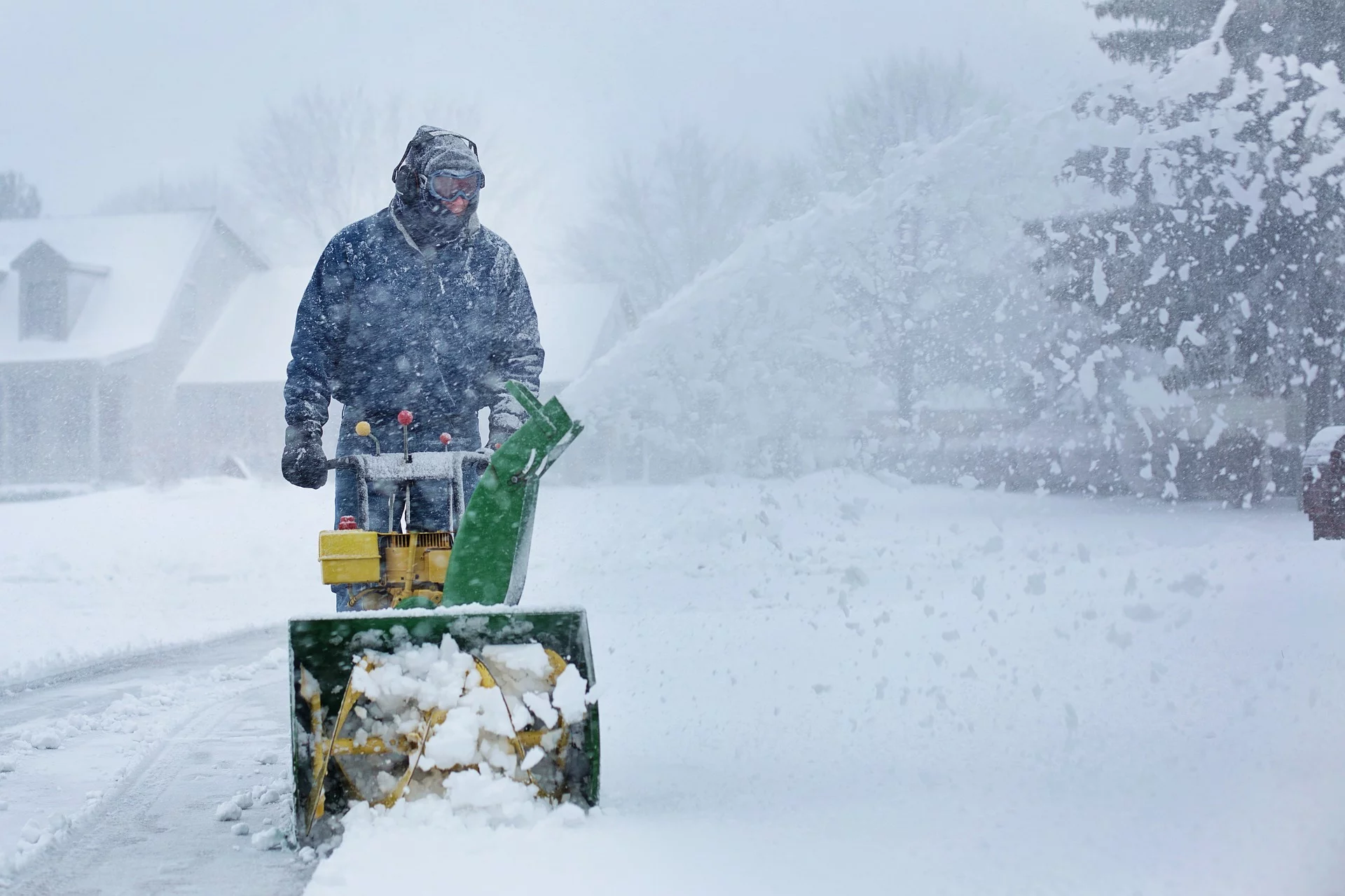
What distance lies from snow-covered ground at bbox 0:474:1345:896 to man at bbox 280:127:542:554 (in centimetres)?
130

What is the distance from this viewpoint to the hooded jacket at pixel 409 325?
423 centimetres

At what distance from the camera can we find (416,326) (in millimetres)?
4293

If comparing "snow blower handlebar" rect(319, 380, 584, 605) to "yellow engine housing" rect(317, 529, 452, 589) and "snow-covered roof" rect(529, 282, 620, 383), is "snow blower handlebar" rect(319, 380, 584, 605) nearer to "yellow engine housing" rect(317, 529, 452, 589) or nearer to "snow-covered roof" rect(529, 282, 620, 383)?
"yellow engine housing" rect(317, 529, 452, 589)

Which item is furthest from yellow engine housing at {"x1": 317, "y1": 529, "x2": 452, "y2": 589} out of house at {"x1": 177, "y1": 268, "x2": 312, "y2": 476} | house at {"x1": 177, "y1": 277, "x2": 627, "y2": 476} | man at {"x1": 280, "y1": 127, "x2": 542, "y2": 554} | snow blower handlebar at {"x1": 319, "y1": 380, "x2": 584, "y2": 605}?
house at {"x1": 177, "y1": 268, "x2": 312, "y2": 476}

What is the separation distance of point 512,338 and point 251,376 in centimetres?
2655

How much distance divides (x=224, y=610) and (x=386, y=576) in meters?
7.71

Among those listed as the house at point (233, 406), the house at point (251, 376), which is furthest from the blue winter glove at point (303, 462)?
the house at point (233, 406)

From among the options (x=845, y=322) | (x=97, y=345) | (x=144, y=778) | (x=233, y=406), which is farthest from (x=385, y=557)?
(x=97, y=345)

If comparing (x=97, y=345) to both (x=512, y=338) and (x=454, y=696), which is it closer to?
(x=512, y=338)

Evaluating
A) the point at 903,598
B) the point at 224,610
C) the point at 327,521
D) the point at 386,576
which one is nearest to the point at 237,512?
the point at 327,521

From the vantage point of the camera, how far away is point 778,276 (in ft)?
43.4

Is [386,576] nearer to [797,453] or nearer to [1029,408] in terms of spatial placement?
[797,453]

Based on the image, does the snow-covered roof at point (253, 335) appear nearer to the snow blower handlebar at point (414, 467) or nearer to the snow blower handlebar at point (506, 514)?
the snow blower handlebar at point (414, 467)

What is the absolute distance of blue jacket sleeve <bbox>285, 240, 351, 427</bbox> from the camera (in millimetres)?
4109
